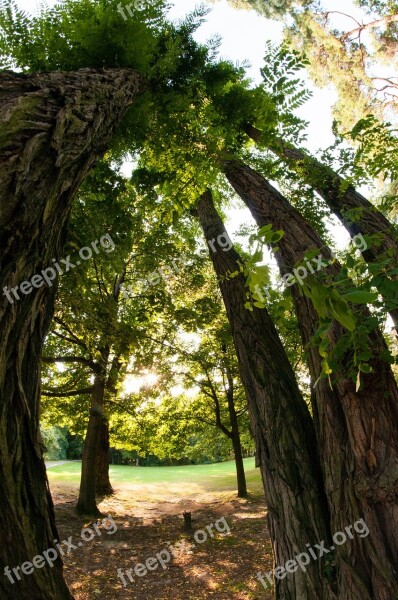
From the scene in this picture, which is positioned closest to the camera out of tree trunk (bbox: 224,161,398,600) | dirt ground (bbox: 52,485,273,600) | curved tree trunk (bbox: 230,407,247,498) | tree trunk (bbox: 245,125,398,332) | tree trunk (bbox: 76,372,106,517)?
tree trunk (bbox: 224,161,398,600)

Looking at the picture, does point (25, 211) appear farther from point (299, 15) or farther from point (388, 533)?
point (299, 15)

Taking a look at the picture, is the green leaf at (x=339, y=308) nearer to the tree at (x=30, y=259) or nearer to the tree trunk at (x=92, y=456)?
the tree at (x=30, y=259)

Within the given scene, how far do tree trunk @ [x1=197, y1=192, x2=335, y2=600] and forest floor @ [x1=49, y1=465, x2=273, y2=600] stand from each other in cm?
462

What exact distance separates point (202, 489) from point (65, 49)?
64.1 feet

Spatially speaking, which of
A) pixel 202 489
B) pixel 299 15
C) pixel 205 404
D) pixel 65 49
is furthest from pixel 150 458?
pixel 65 49

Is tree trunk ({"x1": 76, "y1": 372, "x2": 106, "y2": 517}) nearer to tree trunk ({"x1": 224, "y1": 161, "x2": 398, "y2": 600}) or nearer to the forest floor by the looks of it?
the forest floor

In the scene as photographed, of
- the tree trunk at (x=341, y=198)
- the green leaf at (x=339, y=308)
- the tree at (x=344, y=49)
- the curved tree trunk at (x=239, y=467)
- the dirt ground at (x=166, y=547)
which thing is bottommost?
the dirt ground at (x=166, y=547)

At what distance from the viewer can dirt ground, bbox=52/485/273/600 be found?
713 cm

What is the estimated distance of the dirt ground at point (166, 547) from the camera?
23.4ft

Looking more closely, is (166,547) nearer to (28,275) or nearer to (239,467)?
(239,467)

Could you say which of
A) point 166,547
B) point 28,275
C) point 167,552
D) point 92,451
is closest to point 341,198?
point 28,275

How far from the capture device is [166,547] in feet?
32.1

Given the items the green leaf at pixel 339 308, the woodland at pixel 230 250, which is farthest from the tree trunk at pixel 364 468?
the green leaf at pixel 339 308

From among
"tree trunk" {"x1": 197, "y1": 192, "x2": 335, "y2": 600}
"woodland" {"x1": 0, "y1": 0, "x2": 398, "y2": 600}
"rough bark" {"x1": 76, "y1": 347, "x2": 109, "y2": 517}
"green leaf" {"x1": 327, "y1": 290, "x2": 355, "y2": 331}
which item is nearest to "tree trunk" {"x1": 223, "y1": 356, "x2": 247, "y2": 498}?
"rough bark" {"x1": 76, "y1": 347, "x2": 109, "y2": 517}
